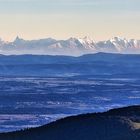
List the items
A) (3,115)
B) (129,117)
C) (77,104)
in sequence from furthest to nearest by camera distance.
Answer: (77,104) < (3,115) < (129,117)

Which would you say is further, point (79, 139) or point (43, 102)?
point (43, 102)

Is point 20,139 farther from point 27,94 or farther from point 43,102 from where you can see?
point 27,94

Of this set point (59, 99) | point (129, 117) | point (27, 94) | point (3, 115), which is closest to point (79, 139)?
point (129, 117)

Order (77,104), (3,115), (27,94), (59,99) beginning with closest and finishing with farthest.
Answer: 1. (3,115)
2. (77,104)
3. (59,99)
4. (27,94)

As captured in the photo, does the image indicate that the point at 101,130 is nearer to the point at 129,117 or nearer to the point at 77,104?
the point at 129,117

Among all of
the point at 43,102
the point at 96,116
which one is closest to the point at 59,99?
the point at 43,102

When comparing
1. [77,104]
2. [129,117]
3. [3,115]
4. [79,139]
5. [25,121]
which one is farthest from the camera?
[77,104]
